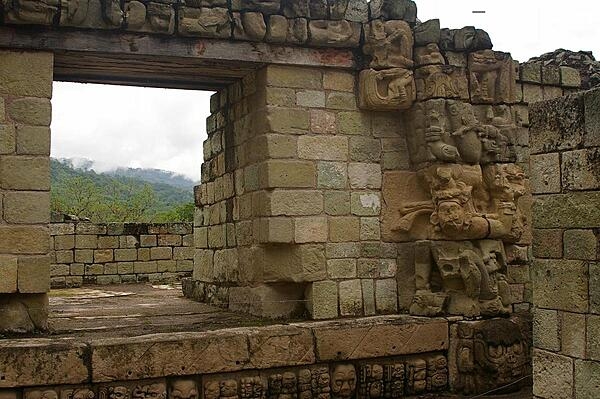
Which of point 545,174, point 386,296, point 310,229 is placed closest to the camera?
point 545,174

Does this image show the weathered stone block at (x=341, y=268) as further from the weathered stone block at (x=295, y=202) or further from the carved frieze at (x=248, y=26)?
the carved frieze at (x=248, y=26)

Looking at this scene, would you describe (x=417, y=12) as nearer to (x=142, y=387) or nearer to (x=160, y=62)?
(x=160, y=62)

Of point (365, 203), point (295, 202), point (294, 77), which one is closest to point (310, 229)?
point (295, 202)

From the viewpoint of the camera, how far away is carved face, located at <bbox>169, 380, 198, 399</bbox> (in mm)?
5797

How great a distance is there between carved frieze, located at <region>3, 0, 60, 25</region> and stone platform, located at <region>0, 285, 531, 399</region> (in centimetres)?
257

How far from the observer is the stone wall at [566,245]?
175 inches

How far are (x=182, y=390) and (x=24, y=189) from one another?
2.09 m

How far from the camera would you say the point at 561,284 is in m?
4.62

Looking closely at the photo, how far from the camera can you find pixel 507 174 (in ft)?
24.3

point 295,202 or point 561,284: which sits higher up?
point 295,202

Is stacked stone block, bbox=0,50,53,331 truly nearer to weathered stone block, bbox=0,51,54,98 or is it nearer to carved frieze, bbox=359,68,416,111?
weathered stone block, bbox=0,51,54,98

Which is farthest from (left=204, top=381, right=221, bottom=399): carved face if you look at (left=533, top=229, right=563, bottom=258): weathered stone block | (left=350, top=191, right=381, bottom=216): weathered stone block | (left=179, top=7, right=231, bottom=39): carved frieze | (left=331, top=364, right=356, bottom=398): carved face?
(left=179, top=7, right=231, bottom=39): carved frieze

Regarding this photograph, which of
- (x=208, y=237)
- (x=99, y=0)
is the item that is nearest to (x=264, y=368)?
(x=208, y=237)

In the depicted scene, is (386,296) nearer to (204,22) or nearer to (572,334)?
(572,334)
